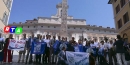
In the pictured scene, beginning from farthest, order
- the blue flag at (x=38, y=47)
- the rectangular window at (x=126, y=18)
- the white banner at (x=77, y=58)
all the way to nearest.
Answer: the rectangular window at (x=126, y=18) < the blue flag at (x=38, y=47) < the white banner at (x=77, y=58)

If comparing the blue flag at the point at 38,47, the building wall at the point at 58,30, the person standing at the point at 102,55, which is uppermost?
the building wall at the point at 58,30

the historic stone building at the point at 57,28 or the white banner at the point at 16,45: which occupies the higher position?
the historic stone building at the point at 57,28

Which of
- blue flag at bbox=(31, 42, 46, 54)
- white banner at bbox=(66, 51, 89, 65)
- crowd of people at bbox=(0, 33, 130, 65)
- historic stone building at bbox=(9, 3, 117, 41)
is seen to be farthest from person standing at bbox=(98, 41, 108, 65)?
historic stone building at bbox=(9, 3, 117, 41)

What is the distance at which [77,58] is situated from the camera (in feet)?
26.3

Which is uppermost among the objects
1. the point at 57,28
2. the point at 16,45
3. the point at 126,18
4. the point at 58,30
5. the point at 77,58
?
the point at 57,28

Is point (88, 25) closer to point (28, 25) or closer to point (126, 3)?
point (28, 25)

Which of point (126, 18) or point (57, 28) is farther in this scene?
point (57, 28)

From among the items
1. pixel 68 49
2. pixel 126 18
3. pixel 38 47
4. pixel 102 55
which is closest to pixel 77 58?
pixel 68 49

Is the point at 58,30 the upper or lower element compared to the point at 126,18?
lower

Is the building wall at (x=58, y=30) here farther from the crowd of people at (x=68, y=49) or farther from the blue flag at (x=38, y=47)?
the blue flag at (x=38, y=47)

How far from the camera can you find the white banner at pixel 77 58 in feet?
25.9

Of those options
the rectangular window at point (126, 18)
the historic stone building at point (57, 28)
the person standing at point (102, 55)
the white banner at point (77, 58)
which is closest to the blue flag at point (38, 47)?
the white banner at point (77, 58)

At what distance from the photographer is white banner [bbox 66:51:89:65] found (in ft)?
25.9

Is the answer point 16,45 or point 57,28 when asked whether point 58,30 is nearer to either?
point 57,28
